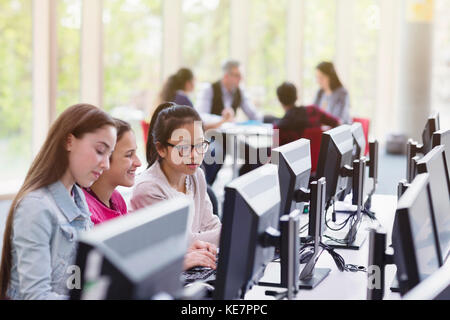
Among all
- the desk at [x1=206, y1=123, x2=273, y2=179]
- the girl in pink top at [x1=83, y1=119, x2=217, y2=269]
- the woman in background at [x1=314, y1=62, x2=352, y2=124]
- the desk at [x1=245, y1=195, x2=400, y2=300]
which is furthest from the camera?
the woman in background at [x1=314, y1=62, x2=352, y2=124]

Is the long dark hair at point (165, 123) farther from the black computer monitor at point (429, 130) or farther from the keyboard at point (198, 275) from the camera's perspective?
the black computer monitor at point (429, 130)

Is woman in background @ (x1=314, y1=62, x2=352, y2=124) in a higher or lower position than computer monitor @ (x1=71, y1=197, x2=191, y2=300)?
higher

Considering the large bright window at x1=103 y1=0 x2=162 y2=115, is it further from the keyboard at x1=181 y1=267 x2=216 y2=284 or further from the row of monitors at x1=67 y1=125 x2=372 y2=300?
the keyboard at x1=181 y1=267 x2=216 y2=284

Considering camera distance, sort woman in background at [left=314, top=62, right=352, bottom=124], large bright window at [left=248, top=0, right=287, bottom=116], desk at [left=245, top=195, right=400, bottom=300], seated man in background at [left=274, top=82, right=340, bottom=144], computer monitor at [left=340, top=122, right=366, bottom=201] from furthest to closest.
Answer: large bright window at [left=248, top=0, right=287, bottom=116]
woman in background at [left=314, top=62, right=352, bottom=124]
seated man in background at [left=274, top=82, right=340, bottom=144]
computer monitor at [left=340, top=122, right=366, bottom=201]
desk at [left=245, top=195, right=400, bottom=300]

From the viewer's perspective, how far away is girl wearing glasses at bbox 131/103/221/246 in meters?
2.71

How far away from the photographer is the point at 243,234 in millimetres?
1767

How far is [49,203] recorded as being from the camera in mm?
1945

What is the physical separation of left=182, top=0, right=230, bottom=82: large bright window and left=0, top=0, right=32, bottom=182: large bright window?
214 centimetres

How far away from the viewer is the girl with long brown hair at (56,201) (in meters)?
1.88

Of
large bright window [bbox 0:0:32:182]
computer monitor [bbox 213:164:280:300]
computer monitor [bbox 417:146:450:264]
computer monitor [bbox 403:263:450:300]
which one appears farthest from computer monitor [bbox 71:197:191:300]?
large bright window [bbox 0:0:32:182]

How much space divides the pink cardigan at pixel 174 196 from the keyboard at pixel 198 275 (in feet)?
0.75

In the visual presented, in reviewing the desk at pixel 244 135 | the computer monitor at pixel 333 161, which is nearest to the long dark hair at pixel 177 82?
the desk at pixel 244 135

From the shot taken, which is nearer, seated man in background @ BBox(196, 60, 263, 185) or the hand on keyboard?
the hand on keyboard
